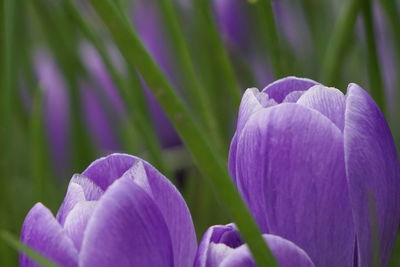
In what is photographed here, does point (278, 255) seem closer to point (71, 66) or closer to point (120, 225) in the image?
point (120, 225)

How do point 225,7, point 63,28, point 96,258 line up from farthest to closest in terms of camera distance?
point 225,7, point 63,28, point 96,258

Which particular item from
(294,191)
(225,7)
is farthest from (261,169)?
(225,7)

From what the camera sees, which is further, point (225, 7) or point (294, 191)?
point (225, 7)

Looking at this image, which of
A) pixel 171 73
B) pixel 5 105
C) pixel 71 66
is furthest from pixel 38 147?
pixel 171 73

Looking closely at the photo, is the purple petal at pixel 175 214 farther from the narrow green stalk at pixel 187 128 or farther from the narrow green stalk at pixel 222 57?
the narrow green stalk at pixel 222 57

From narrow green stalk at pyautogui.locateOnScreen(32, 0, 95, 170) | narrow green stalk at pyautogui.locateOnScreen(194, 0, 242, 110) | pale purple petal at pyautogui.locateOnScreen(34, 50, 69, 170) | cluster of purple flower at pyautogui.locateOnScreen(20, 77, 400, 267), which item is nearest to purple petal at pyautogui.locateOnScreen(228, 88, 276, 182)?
cluster of purple flower at pyautogui.locateOnScreen(20, 77, 400, 267)

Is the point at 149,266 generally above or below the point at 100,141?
above

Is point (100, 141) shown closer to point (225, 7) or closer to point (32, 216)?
point (225, 7)
